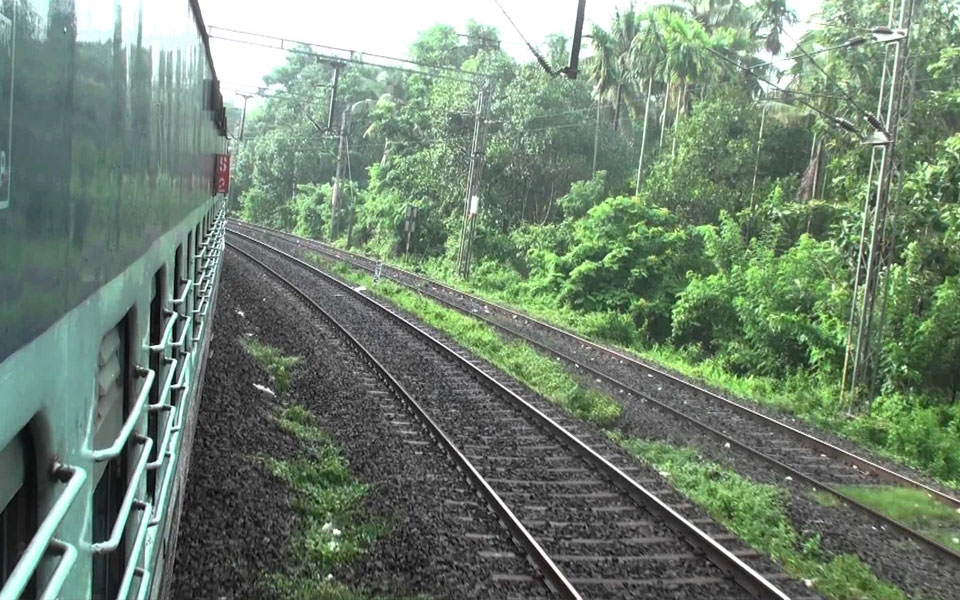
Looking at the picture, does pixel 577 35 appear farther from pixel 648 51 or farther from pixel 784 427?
pixel 648 51

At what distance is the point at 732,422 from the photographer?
12219 millimetres

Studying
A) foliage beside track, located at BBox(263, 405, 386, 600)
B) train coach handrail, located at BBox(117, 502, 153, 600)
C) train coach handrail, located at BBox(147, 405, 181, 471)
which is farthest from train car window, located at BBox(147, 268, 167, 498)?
foliage beside track, located at BBox(263, 405, 386, 600)

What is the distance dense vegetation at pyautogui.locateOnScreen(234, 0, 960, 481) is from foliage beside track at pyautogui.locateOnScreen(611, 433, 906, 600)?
15.2 ft

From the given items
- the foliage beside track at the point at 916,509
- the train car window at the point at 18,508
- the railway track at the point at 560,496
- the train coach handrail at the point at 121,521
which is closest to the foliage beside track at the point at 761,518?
the railway track at the point at 560,496

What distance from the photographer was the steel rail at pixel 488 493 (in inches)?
240

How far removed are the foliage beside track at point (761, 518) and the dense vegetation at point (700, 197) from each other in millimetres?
4641

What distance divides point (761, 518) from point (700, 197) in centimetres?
2779

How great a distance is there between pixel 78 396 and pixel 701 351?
22.4 metres

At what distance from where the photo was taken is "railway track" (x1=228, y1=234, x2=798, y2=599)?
6418mm

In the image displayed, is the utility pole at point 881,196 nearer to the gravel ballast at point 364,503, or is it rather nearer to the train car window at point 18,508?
the gravel ballast at point 364,503

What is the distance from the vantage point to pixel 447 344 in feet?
52.0

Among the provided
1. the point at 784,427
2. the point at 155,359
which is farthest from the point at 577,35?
the point at 155,359

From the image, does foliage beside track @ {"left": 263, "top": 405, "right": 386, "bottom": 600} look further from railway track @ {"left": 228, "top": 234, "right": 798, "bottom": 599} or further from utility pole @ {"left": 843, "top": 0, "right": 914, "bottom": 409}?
utility pole @ {"left": 843, "top": 0, "right": 914, "bottom": 409}

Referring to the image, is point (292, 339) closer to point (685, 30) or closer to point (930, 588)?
point (930, 588)
